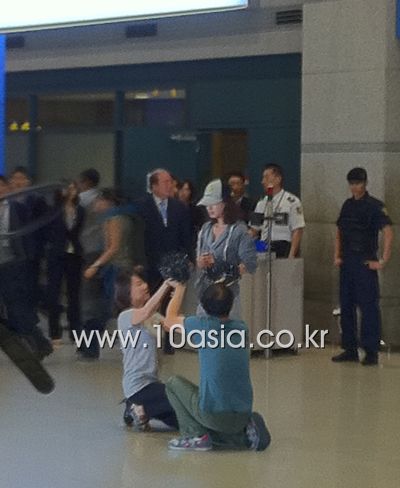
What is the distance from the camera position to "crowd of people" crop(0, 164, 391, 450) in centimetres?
704

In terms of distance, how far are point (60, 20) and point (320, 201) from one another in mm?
3746

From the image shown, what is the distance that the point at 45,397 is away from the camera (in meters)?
8.95

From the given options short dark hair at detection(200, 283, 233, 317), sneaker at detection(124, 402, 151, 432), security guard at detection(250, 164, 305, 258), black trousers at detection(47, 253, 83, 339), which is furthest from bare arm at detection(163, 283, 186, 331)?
black trousers at detection(47, 253, 83, 339)

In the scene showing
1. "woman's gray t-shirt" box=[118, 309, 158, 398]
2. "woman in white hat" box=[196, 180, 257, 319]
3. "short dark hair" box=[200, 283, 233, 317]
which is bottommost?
"woman's gray t-shirt" box=[118, 309, 158, 398]

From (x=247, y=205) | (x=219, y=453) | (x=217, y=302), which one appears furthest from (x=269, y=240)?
(x=219, y=453)

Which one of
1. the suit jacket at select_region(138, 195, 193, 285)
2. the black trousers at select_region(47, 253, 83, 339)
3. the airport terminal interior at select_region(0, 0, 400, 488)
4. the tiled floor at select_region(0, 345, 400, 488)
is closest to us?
the tiled floor at select_region(0, 345, 400, 488)

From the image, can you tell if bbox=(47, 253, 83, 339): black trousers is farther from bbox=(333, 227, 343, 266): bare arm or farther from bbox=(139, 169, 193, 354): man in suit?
bbox=(333, 227, 343, 266): bare arm

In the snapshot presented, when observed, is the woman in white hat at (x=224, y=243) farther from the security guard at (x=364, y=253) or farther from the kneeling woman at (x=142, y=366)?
the security guard at (x=364, y=253)

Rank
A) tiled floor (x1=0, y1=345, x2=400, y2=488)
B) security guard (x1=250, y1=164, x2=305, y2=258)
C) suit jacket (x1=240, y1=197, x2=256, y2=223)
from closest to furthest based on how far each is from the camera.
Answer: tiled floor (x1=0, y1=345, x2=400, y2=488), security guard (x1=250, y1=164, x2=305, y2=258), suit jacket (x1=240, y1=197, x2=256, y2=223)

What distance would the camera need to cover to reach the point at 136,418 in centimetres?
773

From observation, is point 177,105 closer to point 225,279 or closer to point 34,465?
point 225,279

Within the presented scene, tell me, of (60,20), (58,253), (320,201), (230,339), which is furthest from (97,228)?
(230,339)

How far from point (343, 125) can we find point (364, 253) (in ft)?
5.90

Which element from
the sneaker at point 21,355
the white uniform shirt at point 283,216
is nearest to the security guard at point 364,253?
the white uniform shirt at point 283,216
